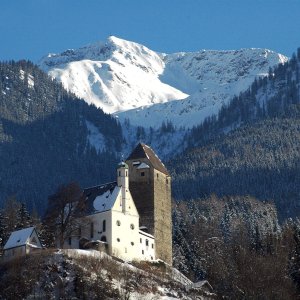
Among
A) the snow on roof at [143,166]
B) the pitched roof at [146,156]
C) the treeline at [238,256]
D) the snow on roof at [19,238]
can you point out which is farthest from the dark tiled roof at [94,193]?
the treeline at [238,256]

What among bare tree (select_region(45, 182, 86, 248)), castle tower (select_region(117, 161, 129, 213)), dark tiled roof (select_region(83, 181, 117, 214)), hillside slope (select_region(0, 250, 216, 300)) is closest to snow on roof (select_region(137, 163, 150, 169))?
castle tower (select_region(117, 161, 129, 213))

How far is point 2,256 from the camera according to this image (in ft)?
433

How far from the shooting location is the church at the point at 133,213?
135875 mm

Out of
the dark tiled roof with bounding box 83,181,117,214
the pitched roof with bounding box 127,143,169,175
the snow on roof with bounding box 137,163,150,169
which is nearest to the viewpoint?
the dark tiled roof with bounding box 83,181,117,214

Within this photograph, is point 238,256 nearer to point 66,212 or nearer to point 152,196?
point 152,196

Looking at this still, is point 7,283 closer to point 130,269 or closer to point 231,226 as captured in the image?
point 130,269

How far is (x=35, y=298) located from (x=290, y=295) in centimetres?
2945

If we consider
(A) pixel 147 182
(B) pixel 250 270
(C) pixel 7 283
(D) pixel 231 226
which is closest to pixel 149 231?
(A) pixel 147 182

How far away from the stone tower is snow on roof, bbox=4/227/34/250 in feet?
58.8

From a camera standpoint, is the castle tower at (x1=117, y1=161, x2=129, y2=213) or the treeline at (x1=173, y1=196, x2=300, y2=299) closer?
the treeline at (x1=173, y1=196, x2=300, y2=299)

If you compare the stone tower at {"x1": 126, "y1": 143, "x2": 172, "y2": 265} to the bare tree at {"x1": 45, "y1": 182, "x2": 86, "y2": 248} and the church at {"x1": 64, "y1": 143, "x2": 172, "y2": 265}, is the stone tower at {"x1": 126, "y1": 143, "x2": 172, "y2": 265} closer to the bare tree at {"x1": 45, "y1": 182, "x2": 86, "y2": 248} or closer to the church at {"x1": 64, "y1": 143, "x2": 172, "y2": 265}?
the church at {"x1": 64, "y1": 143, "x2": 172, "y2": 265}

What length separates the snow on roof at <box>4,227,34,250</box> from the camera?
130 meters

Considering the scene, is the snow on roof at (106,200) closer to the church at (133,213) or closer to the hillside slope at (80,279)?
the church at (133,213)

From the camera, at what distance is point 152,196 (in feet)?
474
